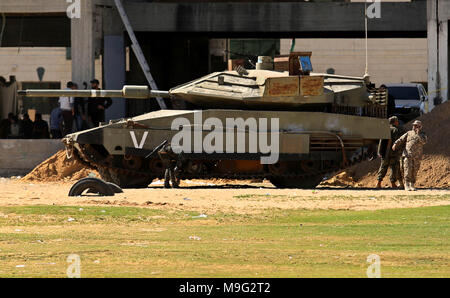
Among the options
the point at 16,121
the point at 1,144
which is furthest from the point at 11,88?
the point at 1,144

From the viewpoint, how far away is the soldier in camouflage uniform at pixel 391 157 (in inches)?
891

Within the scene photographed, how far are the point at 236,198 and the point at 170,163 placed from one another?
3.08 meters

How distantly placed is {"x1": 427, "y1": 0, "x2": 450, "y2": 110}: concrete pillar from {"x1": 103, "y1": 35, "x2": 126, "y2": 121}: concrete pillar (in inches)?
325

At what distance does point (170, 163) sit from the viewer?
73.2 ft

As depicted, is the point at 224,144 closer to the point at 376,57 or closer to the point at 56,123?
the point at 56,123

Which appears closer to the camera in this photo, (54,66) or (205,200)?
(205,200)

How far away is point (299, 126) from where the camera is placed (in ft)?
73.7

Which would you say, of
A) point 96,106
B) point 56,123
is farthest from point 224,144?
point 56,123

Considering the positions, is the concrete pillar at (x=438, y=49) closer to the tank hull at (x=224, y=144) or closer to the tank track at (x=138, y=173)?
the tank hull at (x=224, y=144)

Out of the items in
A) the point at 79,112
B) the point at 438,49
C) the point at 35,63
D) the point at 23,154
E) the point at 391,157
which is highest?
the point at 35,63

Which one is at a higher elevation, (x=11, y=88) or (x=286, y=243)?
(x=11, y=88)

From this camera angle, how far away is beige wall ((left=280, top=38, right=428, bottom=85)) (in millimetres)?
46531

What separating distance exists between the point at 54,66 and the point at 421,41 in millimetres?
15687
